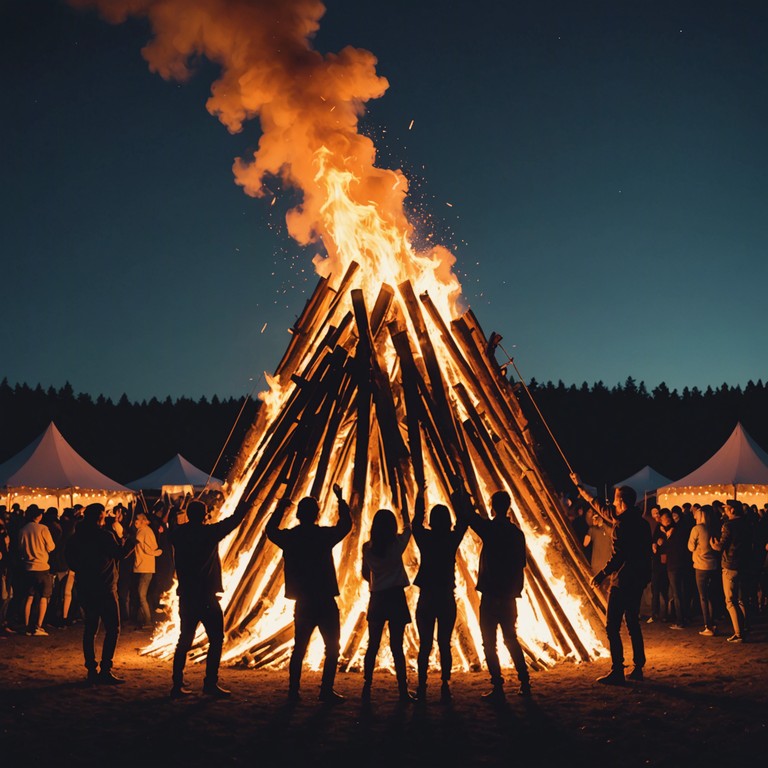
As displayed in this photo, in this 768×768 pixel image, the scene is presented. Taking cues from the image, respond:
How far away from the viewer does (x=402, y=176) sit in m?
12.9

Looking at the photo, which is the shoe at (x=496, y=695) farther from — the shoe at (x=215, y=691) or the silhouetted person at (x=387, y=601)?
the shoe at (x=215, y=691)

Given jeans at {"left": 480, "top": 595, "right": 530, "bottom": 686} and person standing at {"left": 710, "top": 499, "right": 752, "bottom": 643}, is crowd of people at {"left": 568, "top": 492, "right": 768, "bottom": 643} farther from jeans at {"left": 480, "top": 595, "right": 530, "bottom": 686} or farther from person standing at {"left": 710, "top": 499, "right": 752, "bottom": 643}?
jeans at {"left": 480, "top": 595, "right": 530, "bottom": 686}

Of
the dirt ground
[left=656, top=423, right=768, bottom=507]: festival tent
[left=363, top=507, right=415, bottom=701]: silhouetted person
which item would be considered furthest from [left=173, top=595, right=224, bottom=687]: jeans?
[left=656, top=423, right=768, bottom=507]: festival tent

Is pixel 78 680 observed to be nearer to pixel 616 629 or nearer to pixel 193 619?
pixel 193 619

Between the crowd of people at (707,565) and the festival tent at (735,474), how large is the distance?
7.07m

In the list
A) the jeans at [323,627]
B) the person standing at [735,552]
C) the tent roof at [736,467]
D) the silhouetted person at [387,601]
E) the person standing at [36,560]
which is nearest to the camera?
the jeans at [323,627]

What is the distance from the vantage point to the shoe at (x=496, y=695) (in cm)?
808

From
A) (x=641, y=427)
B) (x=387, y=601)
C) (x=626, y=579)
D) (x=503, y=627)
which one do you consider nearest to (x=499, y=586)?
(x=503, y=627)

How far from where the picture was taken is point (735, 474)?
948 inches

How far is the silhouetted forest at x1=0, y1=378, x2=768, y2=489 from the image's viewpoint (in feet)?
234

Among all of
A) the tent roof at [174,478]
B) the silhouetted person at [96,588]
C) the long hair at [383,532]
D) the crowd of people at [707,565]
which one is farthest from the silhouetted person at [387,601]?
the tent roof at [174,478]

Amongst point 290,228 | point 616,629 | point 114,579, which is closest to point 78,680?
point 114,579

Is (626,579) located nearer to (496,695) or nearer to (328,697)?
(496,695)

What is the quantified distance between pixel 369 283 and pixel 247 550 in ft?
13.8
